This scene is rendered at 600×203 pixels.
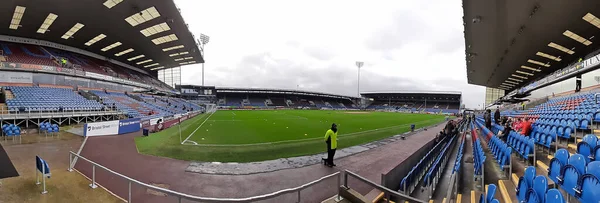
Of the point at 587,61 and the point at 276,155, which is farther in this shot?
the point at 587,61

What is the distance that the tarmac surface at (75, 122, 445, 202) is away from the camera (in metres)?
5.73

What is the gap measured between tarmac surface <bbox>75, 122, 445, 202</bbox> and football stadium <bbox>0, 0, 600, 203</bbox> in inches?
2.2

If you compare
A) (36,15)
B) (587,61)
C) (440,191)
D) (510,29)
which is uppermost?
(36,15)

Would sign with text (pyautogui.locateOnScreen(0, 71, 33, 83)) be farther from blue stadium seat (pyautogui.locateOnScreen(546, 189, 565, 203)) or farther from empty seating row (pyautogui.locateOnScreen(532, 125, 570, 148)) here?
empty seating row (pyautogui.locateOnScreen(532, 125, 570, 148))

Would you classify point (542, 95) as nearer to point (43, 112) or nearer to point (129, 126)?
point (129, 126)

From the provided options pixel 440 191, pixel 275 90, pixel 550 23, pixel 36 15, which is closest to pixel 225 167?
pixel 440 191

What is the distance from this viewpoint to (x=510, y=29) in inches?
696

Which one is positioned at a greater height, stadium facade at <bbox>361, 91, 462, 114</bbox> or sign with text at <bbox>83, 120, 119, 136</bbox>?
stadium facade at <bbox>361, 91, 462, 114</bbox>

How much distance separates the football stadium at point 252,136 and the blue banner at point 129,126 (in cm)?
12

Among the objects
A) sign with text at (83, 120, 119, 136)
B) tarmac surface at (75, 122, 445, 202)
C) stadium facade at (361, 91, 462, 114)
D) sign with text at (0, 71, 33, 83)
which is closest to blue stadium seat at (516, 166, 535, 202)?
tarmac surface at (75, 122, 445, 202)

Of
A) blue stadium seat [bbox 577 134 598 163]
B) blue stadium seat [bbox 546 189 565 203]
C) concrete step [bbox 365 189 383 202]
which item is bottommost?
concrete step [bbox 365 189 383 202]

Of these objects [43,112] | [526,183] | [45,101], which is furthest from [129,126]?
[526,183]

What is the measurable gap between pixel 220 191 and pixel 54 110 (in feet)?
70.0

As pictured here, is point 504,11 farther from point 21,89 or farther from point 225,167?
point 21,89
